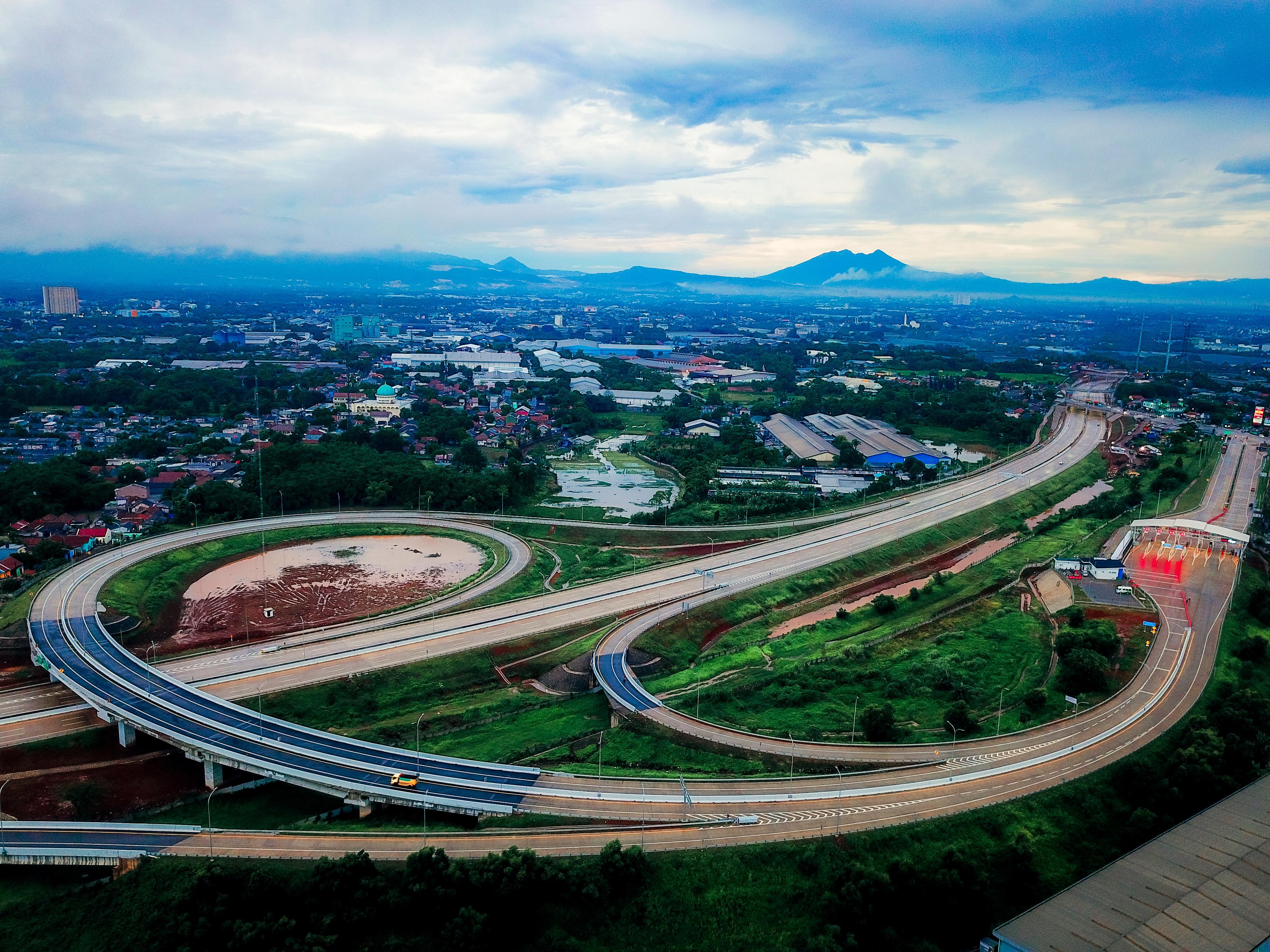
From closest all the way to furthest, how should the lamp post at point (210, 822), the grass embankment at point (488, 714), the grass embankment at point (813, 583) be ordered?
1. the lamp post at point (210, 822)
2. the grass embankment at point (488, 714)
3. the grass embankment at point (813, 583)

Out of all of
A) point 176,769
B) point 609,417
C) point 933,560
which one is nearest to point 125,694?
point 176,769

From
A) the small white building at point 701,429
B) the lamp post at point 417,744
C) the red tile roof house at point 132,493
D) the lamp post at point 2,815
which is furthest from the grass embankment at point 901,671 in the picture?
the small white building at point 701,429

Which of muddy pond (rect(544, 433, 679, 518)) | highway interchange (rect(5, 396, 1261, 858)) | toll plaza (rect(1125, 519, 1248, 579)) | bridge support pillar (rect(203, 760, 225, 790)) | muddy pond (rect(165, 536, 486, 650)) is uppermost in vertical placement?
toll plaza (rect(1125, 519, 1248, 579))

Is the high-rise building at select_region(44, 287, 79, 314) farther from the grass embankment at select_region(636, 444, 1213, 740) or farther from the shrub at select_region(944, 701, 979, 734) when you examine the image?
the shrub at select_region(944, 701, 979, 734)

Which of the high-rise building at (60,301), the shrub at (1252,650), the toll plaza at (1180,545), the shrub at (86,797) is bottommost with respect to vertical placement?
the shrub at (86,797)

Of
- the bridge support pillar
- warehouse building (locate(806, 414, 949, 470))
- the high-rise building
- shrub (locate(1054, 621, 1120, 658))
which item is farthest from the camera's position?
the high-rise building

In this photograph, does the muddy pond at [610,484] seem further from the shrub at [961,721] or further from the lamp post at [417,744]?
the shrub at [961,721]

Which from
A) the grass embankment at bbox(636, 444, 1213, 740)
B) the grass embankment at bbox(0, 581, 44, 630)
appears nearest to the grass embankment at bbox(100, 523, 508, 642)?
the grass embankment at bbox(0, 581, 44, 630)
